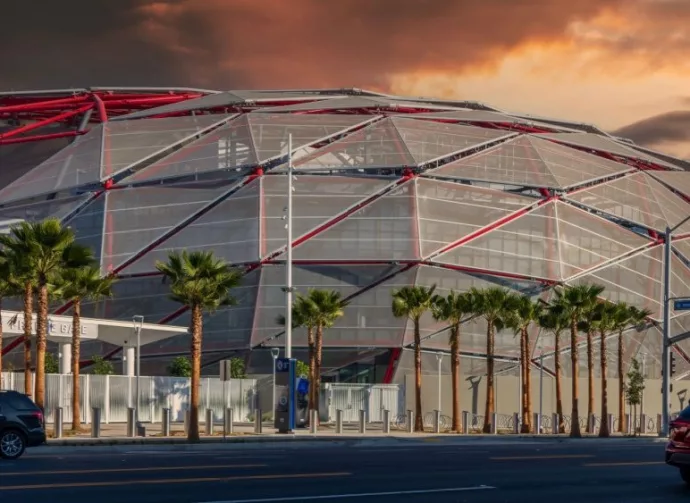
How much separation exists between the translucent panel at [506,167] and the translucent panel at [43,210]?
76.8 ft

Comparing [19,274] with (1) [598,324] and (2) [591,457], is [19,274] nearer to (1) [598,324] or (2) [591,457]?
(2) [591,457]

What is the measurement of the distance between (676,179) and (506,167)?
753 inches

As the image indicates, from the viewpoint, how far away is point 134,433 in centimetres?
5231

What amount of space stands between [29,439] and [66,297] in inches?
1093

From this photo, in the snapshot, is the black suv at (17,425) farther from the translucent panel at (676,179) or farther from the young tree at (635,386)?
the translucent panel at (676,179)

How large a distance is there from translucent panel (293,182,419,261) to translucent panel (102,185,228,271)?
752 centimetres

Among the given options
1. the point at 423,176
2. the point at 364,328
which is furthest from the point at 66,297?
the point at 423,176

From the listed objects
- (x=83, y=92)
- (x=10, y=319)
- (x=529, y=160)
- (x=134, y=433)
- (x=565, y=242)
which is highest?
(x=83, y=92)

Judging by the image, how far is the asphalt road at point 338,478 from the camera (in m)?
23.5

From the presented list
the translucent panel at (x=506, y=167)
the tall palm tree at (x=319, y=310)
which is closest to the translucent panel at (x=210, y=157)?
the translucent panel at (x=506, y=167)

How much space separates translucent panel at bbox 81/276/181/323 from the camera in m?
83.6

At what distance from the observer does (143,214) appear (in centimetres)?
8675

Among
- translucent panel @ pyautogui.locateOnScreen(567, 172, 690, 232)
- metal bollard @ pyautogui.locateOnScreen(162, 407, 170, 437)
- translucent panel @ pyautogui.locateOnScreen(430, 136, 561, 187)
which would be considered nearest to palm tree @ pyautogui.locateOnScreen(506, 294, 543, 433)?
translucent panel @ pyautogui.locateOnScreen(430, 136, 561, 187)

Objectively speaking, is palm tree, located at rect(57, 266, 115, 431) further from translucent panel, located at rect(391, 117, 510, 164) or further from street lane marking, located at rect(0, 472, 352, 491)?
street lane marking, located at rect(0, 472, 352, 491)
